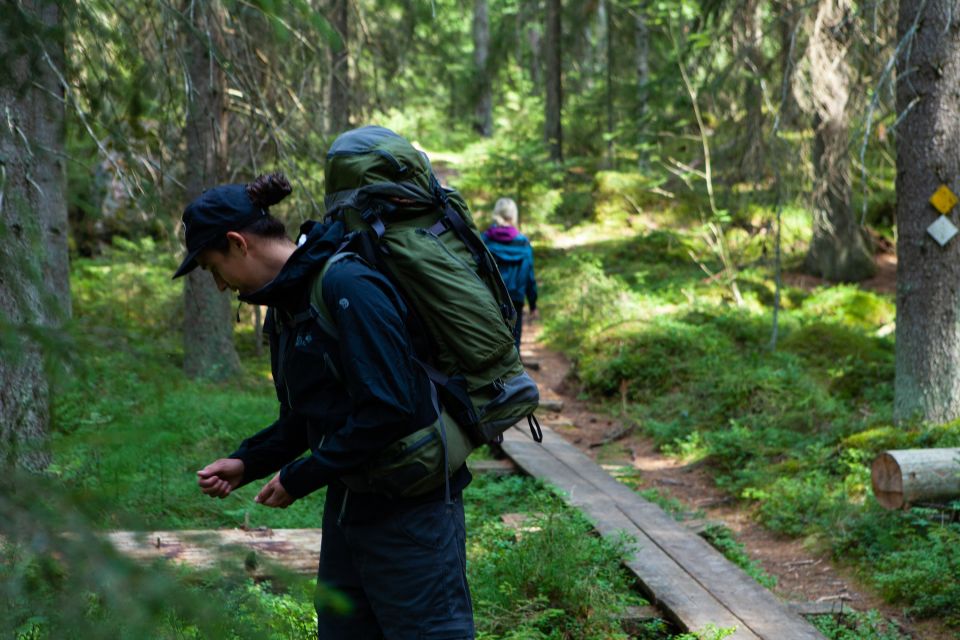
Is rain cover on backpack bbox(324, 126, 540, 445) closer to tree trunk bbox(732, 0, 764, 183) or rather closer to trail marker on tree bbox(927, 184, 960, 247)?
trail marker on tree bbox(927, 184, 960, 247)

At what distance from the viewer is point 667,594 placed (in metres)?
5.15

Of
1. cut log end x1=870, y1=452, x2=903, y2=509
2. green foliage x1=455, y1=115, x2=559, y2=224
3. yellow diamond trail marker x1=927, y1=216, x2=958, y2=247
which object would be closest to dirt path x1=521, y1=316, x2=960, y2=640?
cut log end x1=870, y1=452, x2=903, y2=509

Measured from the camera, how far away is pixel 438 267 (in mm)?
2773

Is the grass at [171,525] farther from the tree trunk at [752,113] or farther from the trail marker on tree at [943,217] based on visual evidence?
the tree trunk at [752,113]

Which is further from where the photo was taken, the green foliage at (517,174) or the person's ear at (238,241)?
the green foliage at (517,174)

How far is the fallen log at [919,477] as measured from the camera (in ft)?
21.4

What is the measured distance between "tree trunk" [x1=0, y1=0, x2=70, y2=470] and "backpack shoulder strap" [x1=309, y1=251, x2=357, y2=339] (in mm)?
699

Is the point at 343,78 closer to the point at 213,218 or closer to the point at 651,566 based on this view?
the point at 651,566

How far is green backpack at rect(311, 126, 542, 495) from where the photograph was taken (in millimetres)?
2746

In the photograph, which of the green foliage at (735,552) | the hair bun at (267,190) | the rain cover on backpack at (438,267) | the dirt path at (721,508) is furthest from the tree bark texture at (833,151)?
the hair bun at (267,190)

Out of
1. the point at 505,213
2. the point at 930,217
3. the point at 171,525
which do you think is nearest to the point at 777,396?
the point at 930,217

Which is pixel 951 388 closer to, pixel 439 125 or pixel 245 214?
pixel 245 214

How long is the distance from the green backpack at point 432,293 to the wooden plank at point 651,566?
2.43 meters

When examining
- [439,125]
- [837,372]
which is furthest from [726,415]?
[439,125]
